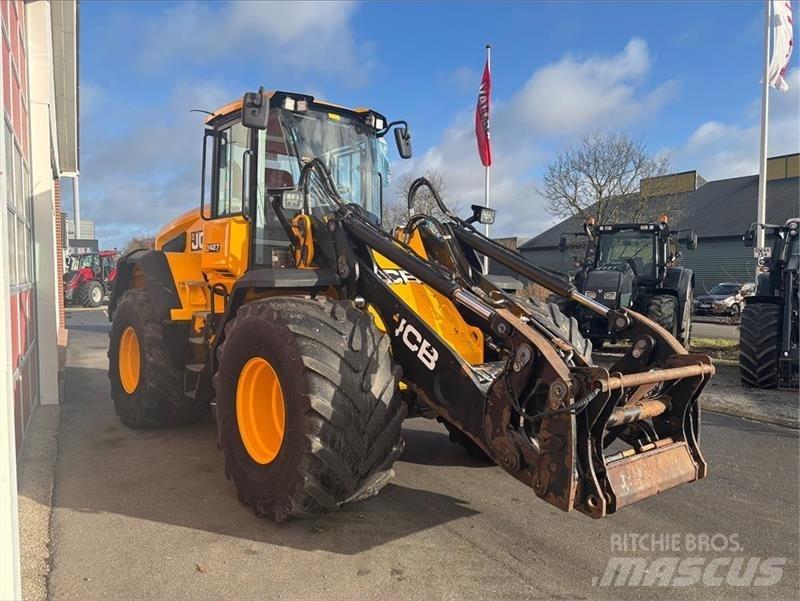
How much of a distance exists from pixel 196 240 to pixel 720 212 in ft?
117

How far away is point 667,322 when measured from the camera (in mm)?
11125

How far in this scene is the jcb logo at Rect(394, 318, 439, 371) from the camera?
3746mm

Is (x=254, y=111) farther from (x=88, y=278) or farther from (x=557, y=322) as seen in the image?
(x=88, y=278)

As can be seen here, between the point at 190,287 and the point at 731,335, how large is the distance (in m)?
15.4

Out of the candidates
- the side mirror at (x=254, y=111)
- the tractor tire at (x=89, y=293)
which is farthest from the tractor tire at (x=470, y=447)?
the tractor tire at (x=89, y=293)

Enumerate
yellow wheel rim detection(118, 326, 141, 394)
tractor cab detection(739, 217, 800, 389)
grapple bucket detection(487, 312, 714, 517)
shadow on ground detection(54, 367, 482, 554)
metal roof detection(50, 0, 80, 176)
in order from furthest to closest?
metal roof detection(50, 0, 80, 176) < tractor cab detection(739, 217, 800, 389) < yellow wheel rim detection(118, 326, 141, 394) < shadow on ground detection(54, 367, 482, 554) < grapple bucket detection(487, 312, 714, 517)

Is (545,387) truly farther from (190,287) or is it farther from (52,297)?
(52,297)

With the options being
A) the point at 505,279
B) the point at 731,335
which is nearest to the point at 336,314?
the point at 505,279

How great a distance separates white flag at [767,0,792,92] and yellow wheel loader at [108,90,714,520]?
45.4ft

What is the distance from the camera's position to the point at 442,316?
4.59 meters

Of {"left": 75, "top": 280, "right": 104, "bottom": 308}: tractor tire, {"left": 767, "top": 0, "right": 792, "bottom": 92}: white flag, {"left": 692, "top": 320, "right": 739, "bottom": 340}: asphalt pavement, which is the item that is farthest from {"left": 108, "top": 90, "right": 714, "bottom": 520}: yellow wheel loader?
{"left": 75, "top": 280, "right": 104, "bottom": 308}: tractor tire

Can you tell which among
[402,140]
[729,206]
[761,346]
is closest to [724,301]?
[761,346]

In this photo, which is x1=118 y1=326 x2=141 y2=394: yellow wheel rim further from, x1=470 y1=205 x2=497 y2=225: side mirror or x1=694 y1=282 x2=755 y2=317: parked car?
x1=694 y1=282 x2=755 y2=317: parked car

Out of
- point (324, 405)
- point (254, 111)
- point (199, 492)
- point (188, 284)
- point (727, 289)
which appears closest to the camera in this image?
point (324, 405)
